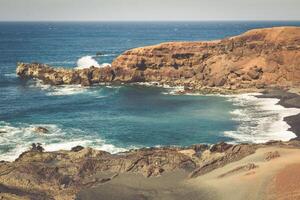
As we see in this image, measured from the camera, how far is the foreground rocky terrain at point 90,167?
36.0 metres

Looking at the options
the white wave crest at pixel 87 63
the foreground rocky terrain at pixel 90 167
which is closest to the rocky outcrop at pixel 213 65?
the white wave crest at pixel 87 63

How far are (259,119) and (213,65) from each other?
101 ft

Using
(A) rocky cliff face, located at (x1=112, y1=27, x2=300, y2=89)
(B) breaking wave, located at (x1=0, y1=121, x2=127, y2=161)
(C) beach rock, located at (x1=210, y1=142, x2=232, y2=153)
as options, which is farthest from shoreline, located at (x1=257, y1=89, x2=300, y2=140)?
(B) breaking wave, located at (x1=0, y1=121, x2=127, y2=161)

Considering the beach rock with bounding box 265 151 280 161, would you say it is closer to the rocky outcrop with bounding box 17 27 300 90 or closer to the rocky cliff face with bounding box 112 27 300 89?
the rocky outcrop with bounding box 17 27 300 90

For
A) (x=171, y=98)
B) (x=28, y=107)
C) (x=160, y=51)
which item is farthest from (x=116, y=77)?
(x=28, y=107)

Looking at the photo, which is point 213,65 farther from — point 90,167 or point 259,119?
point 90,167

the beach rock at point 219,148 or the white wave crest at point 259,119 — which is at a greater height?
the beach rock at point 219,148

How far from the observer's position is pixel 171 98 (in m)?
81.6

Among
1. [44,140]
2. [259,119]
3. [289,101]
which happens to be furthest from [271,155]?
[289,101]

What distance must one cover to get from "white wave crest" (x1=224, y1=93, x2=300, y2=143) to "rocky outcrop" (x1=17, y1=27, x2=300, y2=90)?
29.1 ft

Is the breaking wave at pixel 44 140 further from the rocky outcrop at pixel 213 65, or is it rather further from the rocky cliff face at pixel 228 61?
the rocky cliff face at pixel 228 61

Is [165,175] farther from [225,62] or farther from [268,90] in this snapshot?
[225,62]

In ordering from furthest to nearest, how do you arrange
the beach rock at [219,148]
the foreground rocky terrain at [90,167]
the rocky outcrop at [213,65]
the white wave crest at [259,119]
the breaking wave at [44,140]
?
1. the rocky outcrop at [213,65]
2. the white wave crest at [259,119]
3. the breaking wave at [44,140]
4. the beach rock at [219,148]
5. the foreground rocky terrain at [90,167]

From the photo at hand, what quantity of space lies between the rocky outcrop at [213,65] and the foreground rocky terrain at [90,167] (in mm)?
45169
